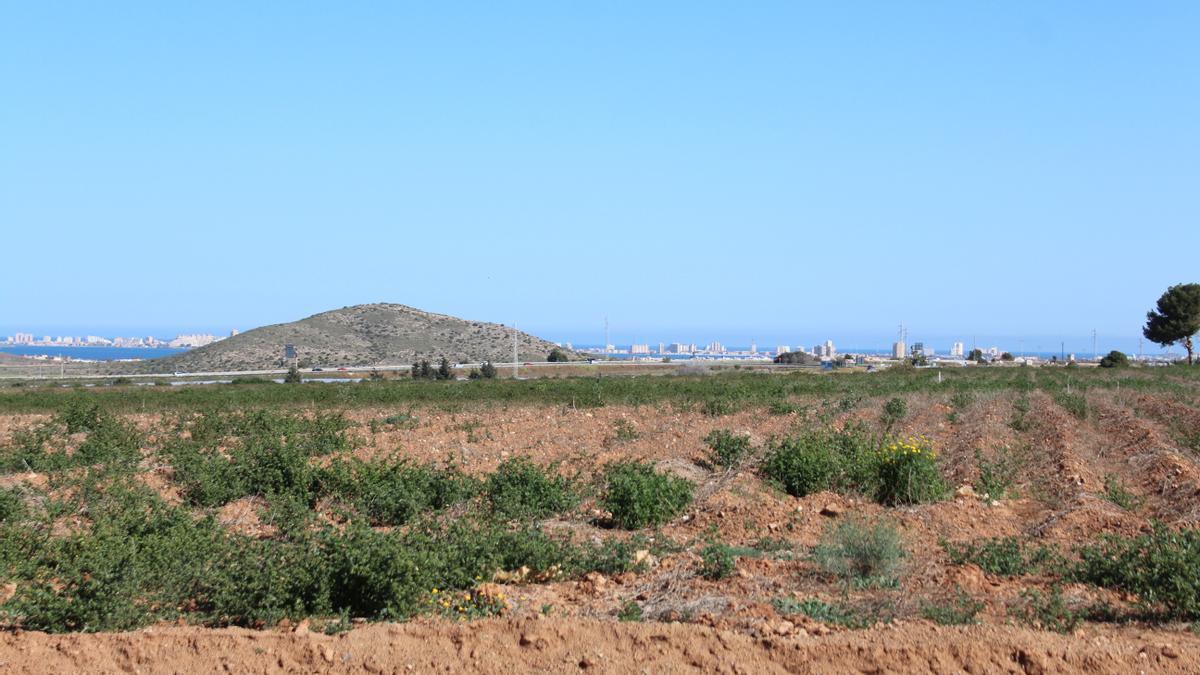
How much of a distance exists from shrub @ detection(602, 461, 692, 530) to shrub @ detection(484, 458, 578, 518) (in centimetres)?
69

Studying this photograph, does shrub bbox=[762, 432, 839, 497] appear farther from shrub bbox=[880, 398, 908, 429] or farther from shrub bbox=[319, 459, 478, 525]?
shrub bbox=[880, 398, 908, 429]

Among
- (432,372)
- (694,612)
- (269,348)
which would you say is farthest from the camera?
(269,348)

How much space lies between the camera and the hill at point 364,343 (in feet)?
288

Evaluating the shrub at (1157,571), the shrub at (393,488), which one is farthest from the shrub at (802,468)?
the shrub at (1157,571)

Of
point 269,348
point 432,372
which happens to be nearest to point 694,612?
point 432,372

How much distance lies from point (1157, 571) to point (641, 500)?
519 cm

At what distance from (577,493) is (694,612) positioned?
19.0 feet

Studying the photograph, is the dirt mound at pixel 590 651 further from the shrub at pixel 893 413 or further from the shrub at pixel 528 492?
the shrub at pixel 893 413

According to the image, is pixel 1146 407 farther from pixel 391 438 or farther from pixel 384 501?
pixel 384 501

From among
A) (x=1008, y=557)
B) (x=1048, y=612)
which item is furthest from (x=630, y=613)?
(x=1008, y=557)

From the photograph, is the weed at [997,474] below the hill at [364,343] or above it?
below

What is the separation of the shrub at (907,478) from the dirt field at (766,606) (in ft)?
0.90

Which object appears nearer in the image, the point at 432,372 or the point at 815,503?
the point at 815,503

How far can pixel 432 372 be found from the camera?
58.3 meters
